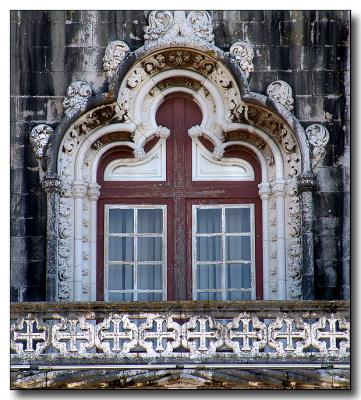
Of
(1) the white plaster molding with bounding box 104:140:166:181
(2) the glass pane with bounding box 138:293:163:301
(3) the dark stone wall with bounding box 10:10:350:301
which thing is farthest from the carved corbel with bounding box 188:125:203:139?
(2) the glass pane with bounding box 138:293:163:301

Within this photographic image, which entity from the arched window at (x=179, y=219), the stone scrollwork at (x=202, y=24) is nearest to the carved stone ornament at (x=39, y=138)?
the arched window at (x=179, y=219)

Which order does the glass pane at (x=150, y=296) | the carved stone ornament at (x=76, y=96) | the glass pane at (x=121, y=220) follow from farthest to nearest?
the glass pane at (x=121, y=220), the glass pane at (x=150, y=296), the carved stone ornament at (x=76, y=96)

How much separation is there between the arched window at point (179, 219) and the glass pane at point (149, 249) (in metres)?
0.01

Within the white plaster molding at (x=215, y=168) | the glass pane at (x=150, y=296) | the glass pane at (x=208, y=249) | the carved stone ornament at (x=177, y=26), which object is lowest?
the glass pane at (x=150, y=296)

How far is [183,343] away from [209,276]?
1965 mm

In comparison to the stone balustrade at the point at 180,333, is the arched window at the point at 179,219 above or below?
above

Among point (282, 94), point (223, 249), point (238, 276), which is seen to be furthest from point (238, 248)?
point (282, 94)

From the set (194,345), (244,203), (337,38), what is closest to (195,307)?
(194,345)

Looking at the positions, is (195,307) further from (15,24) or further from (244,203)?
(15,24)

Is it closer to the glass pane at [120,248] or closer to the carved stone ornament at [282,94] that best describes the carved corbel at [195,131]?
the carved stone ornament at [282,94]

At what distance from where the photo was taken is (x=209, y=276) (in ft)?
91.6

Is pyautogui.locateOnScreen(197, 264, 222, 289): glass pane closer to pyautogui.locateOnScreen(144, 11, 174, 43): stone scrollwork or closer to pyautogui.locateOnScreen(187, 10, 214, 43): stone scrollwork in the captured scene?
pyautogui.locateOnScreen(187, 10, 214, 43): stone scrollwork

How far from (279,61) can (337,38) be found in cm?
78

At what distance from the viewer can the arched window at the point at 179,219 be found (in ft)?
91.4
